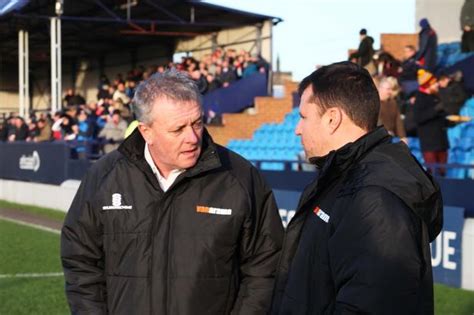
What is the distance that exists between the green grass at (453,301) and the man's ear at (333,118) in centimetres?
515

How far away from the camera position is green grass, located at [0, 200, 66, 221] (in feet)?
58.0

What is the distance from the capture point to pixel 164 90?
3.65 metres

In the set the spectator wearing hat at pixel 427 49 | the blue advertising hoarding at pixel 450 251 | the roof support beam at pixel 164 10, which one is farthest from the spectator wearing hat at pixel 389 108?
the roof support beam at pixel 164 10

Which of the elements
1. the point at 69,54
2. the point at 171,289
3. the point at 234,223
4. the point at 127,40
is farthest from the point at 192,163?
the point at 69,54

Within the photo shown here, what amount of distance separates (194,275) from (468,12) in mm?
17971

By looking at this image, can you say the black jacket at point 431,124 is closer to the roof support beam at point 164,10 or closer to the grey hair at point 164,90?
the grey hair at point 164,90

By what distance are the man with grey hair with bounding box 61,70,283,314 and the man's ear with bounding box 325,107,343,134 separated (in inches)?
36.6

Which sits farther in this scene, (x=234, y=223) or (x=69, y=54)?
(x=69, y=54)

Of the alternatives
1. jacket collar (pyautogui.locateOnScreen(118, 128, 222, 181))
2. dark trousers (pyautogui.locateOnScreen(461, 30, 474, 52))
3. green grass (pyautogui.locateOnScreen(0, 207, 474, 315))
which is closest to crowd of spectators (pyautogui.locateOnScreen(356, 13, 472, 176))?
dark trousers (pyautogui.locateOnScreen(461, 30, 474, 52))

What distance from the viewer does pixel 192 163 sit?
12.0ft

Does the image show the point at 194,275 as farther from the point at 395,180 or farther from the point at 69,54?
the point at 69,54

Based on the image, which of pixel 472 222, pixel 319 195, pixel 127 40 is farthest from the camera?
pixel 127 40

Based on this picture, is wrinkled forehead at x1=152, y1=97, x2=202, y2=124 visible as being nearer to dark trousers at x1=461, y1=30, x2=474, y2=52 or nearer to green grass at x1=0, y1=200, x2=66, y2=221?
green grass at x1=0, y1=200, x2=66, y2=221

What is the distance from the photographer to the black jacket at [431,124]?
12.1 m
